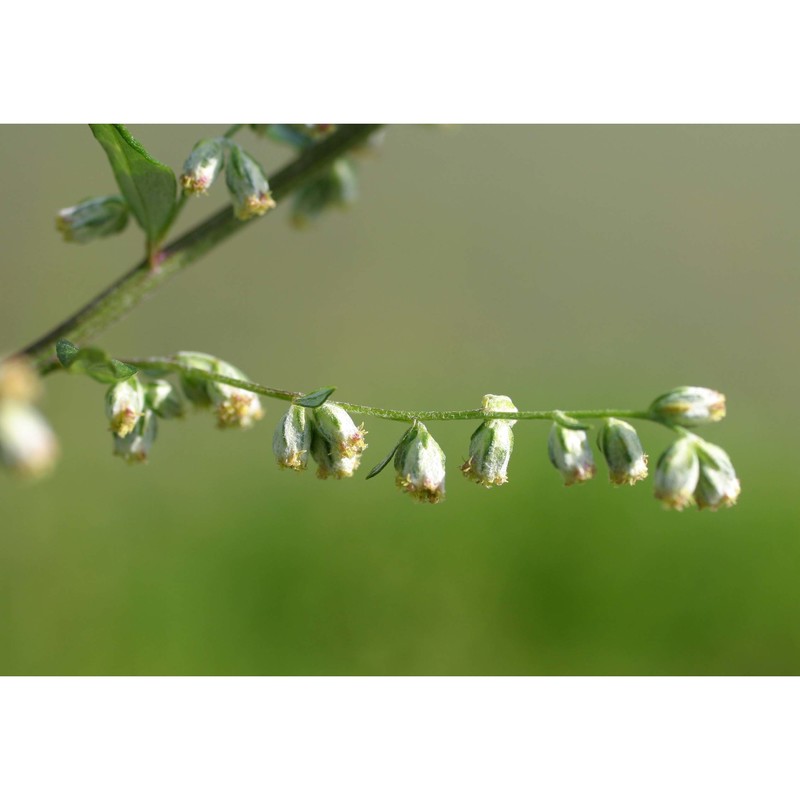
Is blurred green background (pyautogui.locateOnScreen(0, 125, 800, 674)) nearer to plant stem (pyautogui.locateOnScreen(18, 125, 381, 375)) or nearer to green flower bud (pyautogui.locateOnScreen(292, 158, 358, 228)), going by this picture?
green flower bud (pyautogui.locateOnScreen(292, 158, 358, 228))

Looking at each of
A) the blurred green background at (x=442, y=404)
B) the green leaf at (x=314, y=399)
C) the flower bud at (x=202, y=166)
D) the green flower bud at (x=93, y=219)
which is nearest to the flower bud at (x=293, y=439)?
the green leaf at (x=314, y=399)

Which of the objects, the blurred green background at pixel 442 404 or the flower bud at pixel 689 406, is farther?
the blurred green background at pixel 442 404

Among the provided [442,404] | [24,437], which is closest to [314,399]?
[24,437]

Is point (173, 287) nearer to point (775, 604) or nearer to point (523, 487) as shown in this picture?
point (523, 487)

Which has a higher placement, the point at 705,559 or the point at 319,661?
the point at 705,559

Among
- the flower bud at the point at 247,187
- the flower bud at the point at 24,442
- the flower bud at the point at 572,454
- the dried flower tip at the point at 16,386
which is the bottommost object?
the flower bud at the point at 24,442

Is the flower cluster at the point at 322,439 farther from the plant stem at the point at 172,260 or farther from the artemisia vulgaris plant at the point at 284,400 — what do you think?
the plant stem at the point at 172,260

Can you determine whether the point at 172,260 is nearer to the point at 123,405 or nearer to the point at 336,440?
the point at 123,405

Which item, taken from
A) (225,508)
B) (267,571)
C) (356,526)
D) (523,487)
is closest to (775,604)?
(523,487)
